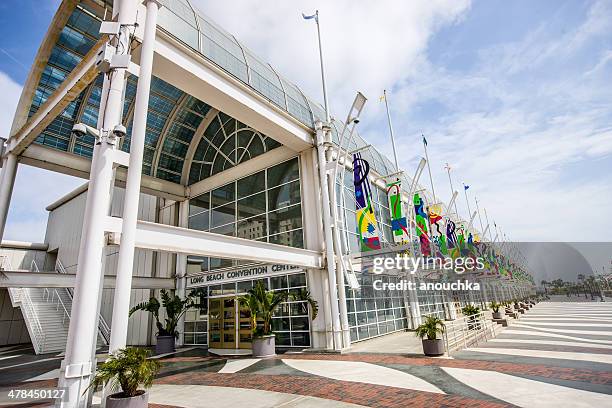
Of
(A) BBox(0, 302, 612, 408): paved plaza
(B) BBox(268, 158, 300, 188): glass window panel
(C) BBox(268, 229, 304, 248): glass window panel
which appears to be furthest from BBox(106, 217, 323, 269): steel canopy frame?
(B) BBox(268, 158, 300, 188): glass window panel

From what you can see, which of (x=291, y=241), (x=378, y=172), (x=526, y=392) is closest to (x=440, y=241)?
(x=378, y=172)

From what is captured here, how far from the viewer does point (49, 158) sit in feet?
48.2

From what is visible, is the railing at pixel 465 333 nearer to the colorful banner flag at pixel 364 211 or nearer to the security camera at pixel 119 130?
the colorful banner flag at pixel 364 211

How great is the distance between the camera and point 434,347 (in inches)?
439

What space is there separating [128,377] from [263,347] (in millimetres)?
7983

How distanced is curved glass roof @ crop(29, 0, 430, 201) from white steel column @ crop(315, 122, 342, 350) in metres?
1.33

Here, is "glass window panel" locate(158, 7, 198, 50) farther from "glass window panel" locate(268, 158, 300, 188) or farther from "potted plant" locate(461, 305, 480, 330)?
"potted plant" locate(461, 305, 480, 330)

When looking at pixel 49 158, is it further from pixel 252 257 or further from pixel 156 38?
pixel 252 257

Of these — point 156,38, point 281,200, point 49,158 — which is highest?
point 156,38

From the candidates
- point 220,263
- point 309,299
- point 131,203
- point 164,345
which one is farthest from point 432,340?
point 164,345

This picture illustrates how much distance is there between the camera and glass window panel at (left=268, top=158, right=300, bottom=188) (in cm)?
1723

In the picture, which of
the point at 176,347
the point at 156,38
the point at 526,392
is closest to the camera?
the point at 526,392

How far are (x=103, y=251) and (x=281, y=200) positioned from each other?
1031 cm

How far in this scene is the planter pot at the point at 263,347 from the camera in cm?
1340
